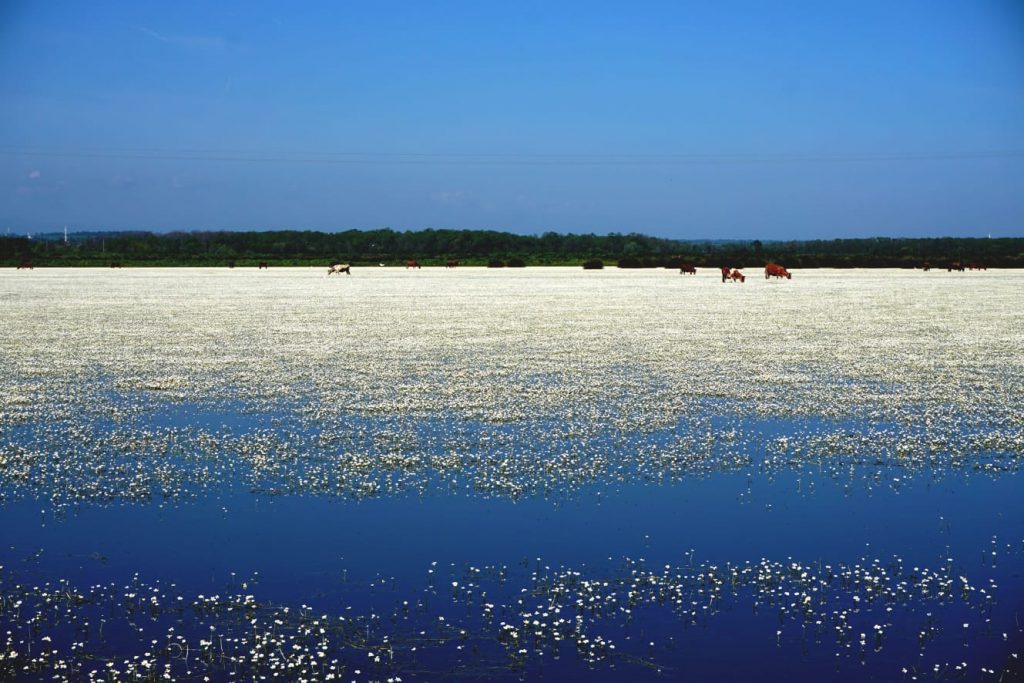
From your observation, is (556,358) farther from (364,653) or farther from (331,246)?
(331,246)

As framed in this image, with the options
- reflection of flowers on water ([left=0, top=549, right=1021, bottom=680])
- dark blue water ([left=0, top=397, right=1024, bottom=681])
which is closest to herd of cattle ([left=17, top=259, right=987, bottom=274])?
dark blue water ([left=0, top=397, right=1024, bottom=681])

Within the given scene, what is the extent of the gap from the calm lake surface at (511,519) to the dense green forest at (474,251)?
88484 millimetres

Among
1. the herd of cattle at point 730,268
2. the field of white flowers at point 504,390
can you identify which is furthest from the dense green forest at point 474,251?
the field of white flowers at point 504,390

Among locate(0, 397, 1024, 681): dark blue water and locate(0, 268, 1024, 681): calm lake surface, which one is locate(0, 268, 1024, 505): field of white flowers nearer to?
locate(0, 268, 1024, 681): calm lake surface

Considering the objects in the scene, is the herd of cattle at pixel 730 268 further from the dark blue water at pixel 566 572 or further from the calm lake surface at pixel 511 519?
the dark blue water at pixel 566 572

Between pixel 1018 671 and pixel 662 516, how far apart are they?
411 cm

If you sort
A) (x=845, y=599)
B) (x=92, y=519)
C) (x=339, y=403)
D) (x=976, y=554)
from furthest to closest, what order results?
(x=339, y=403), (x=92, y=519), (x=976, y=554), (x=845, y=599)

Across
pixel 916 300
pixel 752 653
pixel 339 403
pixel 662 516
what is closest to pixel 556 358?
pixel 339 403

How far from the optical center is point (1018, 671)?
6.96 m

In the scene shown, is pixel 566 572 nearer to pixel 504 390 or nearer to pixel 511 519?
pixel 511 519

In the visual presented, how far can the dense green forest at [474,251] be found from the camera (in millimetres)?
114375

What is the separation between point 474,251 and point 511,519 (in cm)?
15694

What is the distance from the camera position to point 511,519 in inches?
410

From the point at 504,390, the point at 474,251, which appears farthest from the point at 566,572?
the point at 474,251
